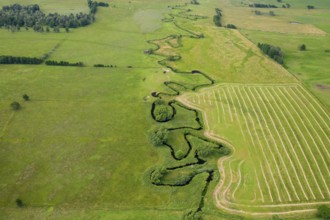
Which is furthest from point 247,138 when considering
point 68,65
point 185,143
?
point 68,65

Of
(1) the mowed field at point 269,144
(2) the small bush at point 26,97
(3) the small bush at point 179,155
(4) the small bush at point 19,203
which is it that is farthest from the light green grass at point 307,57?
(2) the small bush at point 26,97

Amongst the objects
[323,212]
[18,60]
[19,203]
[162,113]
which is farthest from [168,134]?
[18,60]

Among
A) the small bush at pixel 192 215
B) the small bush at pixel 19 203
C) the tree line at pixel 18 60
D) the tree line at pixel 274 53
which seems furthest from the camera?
the tree line at pixel 274 53

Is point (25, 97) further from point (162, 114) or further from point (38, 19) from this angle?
point (38, 19)

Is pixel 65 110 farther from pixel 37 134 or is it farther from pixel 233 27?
pixel 233 27

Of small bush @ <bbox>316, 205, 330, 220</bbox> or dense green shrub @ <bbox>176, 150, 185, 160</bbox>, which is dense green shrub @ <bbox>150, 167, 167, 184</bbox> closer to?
dense green shrub @ <bbox>176, 150, 185, 160</bbox>

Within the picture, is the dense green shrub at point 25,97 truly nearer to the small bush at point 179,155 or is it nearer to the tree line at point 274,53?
the small bush at point 179,155
